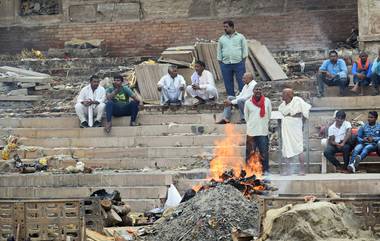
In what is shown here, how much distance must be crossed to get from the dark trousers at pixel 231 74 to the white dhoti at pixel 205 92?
26 cm

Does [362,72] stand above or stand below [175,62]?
below

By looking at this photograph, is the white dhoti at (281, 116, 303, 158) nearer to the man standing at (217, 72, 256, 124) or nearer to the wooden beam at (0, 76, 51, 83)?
the man standing at (217, 72, 256, 124)

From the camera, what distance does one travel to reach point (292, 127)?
19.2 m

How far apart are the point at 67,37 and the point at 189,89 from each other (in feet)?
21.6

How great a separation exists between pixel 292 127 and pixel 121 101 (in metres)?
3.64

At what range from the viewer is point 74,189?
1923 centimetres

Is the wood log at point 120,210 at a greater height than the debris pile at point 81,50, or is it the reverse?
the debris pile at point 81,50

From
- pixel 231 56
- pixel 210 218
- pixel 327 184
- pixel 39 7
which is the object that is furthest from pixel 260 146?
pixel 39 7

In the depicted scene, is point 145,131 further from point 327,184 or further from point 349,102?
point 327,184

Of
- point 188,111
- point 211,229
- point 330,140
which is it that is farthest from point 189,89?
point 211,229

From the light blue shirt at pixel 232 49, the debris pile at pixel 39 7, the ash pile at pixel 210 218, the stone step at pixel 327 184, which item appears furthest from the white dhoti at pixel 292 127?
the debris pile at pixel 39 7

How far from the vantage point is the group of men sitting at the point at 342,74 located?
21.3 metres

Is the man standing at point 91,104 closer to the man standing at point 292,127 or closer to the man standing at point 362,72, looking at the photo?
the man standing at point 292,127

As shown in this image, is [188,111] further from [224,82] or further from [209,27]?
[209,27]
